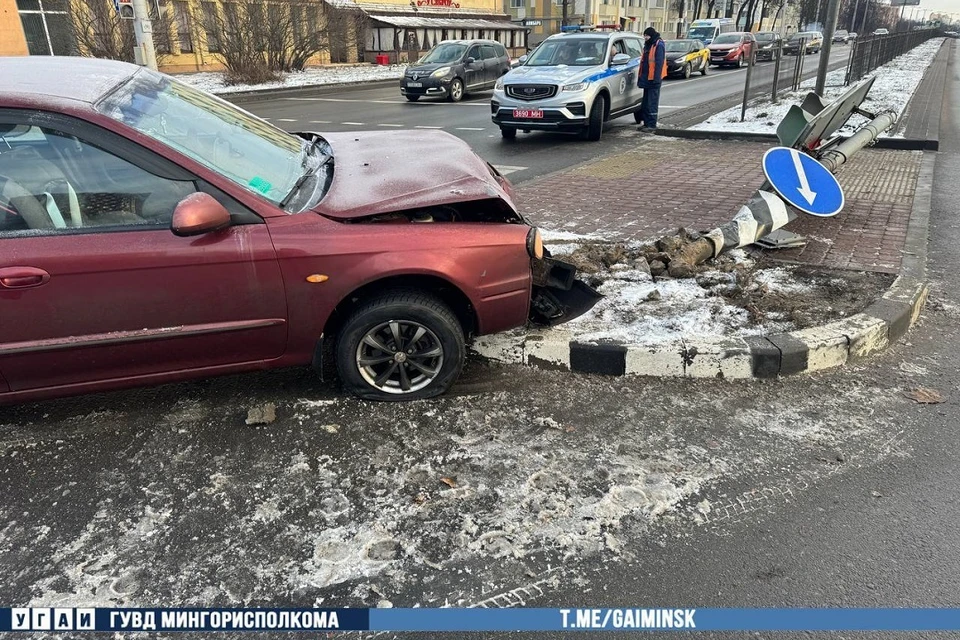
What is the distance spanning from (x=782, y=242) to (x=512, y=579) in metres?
4.20

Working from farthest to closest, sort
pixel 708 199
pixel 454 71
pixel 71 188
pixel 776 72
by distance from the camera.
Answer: pixel 454 71 < pixel 776 72 < pixel 708 199 < pixel 71 188

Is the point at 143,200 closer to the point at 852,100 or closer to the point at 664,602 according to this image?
the point at 664,602

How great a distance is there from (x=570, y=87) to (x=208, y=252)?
9487 mm

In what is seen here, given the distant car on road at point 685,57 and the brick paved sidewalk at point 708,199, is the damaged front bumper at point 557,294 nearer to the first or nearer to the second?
the brick paved sidewalk at point 708,199

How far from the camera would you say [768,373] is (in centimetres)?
379

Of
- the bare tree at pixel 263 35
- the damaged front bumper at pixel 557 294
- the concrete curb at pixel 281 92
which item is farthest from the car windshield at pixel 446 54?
the damaged front bumper at pixel 557 294

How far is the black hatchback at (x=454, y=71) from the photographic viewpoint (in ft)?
63.0

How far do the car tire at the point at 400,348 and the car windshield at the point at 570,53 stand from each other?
1010 centimetres

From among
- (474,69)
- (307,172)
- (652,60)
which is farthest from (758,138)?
(474,69)

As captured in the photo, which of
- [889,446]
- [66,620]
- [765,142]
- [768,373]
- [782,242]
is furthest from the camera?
[765,142]

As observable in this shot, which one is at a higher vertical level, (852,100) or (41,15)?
(41,15)

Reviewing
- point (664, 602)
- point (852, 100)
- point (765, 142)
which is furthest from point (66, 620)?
point (765, 142)

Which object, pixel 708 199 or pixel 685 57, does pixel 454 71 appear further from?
pixel 708 199

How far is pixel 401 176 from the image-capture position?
3596mm
